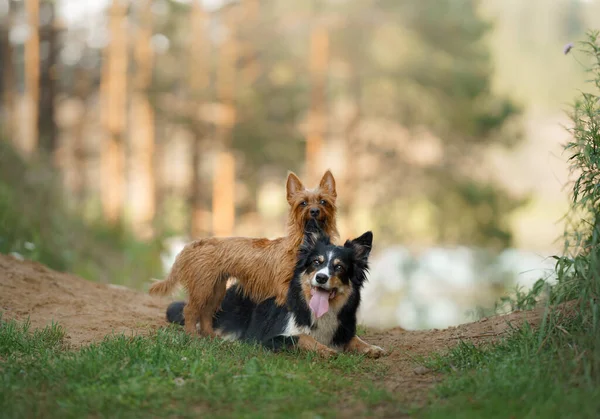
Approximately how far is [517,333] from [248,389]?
2.58m

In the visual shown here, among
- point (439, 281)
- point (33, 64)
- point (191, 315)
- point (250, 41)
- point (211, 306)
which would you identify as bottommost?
point (191, 315)

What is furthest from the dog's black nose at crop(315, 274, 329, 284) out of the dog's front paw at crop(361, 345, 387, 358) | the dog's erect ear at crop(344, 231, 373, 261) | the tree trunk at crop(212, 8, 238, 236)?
the tree trunk at crop(212, 8, 238, 236)

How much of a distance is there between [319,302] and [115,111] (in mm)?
20515

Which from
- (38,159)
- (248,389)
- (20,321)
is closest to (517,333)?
(248,389)

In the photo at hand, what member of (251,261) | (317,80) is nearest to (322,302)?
(251,261)

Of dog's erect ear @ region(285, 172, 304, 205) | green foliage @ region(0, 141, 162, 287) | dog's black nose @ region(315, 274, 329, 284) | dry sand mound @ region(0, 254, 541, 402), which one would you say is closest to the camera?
dry sand mound @ region(0, 254, 541, 402)

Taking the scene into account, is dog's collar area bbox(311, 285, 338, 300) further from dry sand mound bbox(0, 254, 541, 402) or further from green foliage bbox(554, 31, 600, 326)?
green foliage bbox(554, 31, 600, 326)

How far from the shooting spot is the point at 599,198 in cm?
601

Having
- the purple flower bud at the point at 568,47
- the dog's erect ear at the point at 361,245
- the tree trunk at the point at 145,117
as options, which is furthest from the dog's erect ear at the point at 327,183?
the tree trunk at the point at 145,117

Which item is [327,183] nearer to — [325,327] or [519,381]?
[325,327]

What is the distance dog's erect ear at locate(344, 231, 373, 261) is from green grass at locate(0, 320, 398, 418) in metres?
1.13

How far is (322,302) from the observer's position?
21.4ft

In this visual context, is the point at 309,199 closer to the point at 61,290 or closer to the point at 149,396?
the point at 149,396

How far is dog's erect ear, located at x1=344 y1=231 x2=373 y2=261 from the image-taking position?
6.86 m
